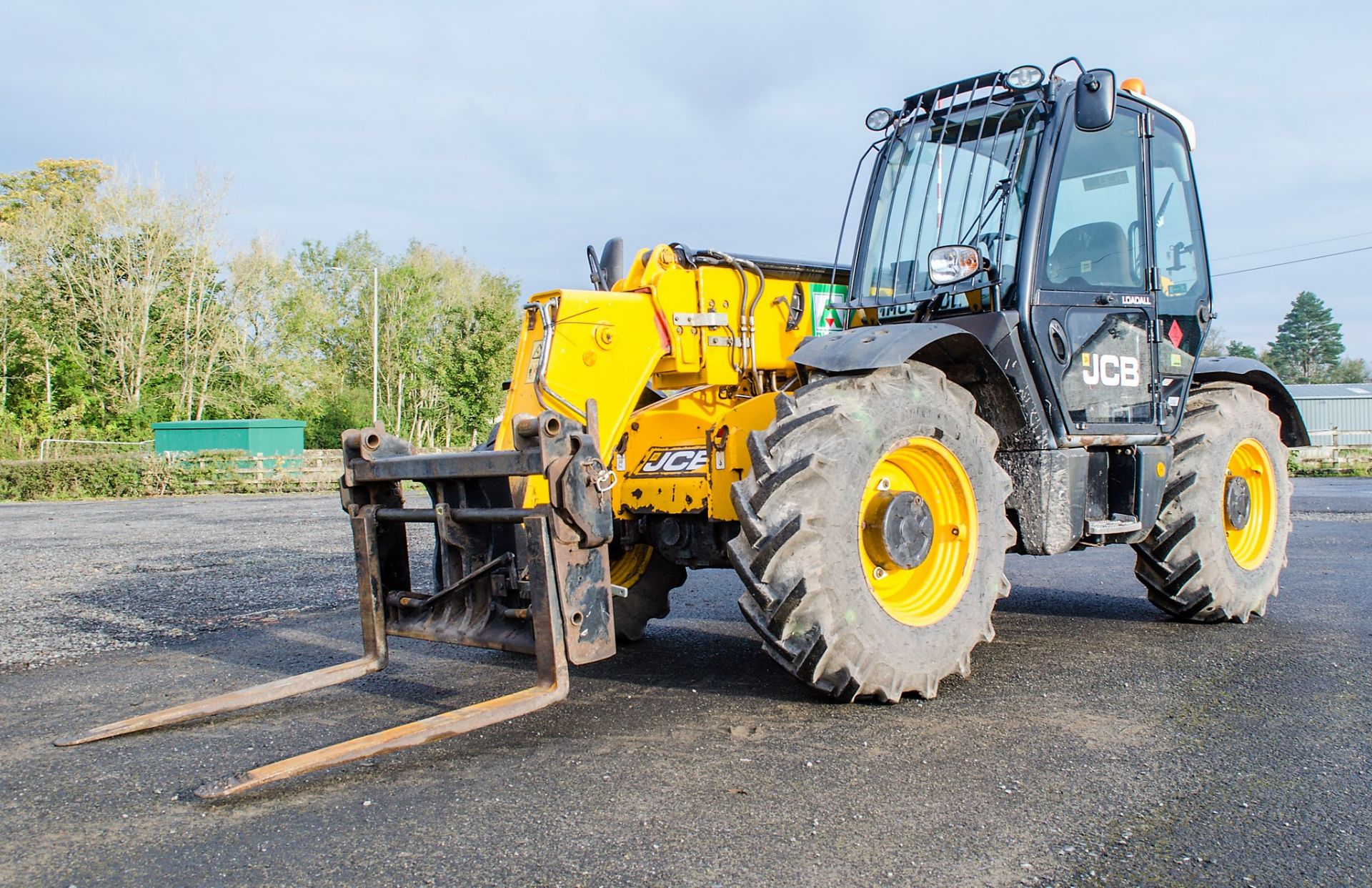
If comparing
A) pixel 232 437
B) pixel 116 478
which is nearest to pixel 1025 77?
pixel 116 478

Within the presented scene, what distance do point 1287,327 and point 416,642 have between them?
103 m

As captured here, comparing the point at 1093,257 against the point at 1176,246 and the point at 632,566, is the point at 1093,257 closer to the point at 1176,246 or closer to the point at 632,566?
the point at 1176,246

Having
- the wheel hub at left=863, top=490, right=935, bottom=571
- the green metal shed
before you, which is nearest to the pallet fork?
the wheel hub at left=863, top=490, right=935, bottom=571

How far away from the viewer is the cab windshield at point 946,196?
5641 millimetres

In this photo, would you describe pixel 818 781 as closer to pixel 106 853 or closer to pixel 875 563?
pixel 875 563

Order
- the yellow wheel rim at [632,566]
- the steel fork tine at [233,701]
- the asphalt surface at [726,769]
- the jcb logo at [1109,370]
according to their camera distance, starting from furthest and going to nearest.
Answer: the yellow wheel rim at [632,566], the jcb logo at [1109,370], the steel fork tine at [233,701], the asphalt surface at [726,769]

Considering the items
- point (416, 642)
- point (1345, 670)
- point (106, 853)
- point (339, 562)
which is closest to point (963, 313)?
point (1345, 670)

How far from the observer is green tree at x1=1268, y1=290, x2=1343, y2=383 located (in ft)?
296

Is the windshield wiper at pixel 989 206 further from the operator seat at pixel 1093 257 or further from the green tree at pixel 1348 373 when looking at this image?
the green tree at pixel 1348 373

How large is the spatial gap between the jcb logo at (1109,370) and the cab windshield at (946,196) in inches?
30.1

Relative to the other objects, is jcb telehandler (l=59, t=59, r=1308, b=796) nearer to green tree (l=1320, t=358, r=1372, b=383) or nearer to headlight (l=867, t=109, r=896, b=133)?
headlight (l=867, t=109, r=896, b=133)

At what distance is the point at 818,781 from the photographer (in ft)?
11.7

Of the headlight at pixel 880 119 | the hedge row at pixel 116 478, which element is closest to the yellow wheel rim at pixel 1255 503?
the headlight at pixel 880 119

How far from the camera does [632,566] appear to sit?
606 centimetres
